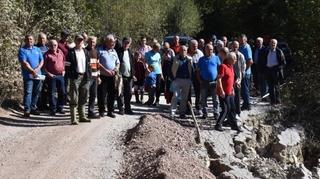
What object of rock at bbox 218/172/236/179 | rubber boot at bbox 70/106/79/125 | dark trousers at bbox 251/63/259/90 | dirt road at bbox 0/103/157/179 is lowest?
rock at bbox 218/172/236/179

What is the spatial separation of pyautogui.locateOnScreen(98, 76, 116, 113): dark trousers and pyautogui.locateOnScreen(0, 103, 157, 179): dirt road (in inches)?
12.4

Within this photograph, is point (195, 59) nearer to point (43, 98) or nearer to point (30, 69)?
point (43, 98)

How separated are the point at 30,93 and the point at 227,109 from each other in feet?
14.2

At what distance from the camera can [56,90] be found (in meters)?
13.7

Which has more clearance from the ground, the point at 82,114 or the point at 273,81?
the point at 273,81

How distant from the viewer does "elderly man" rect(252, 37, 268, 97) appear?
53.2ft

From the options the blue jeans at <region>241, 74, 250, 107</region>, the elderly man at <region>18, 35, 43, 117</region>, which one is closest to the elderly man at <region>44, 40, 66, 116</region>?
the elderly man at <region>18, 35, 43, 117</region>

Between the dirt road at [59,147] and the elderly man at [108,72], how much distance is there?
1.23 feet

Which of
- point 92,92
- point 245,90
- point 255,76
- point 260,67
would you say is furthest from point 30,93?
point 255,76

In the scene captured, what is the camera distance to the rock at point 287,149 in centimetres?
1333

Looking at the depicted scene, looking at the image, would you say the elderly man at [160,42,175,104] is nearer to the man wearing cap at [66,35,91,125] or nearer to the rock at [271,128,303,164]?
the rock at [271,128,303,164]

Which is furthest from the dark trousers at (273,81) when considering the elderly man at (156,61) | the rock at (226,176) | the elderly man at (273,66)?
the rock at (226,176)

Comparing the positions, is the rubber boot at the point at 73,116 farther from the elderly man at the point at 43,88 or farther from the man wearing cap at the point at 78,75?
the elderly man at the point at 43,88

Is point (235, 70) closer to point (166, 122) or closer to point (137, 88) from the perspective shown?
point (166, 122)
